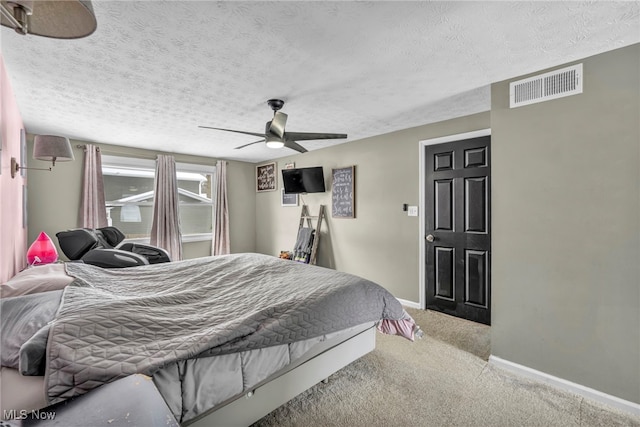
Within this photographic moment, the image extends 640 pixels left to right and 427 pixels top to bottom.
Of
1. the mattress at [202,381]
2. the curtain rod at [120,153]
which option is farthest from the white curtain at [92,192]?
the mattress at [202,381]

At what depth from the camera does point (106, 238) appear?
141 inches

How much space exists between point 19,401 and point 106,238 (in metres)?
3.13

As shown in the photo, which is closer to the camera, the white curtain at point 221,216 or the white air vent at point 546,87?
the white air vent at point 546,87

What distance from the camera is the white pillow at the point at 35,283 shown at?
167 cm

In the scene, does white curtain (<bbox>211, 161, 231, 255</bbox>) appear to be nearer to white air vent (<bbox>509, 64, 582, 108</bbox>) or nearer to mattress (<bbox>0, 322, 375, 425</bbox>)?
mattress (<bbox>0, 322, 375, 425</bbox>)

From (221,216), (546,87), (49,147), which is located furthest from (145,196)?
(546,87)

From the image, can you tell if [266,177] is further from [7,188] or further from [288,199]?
[7,188]

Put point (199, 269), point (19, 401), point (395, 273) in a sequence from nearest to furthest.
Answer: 1. point (19, 401)
2. point (199, 269)
3. point (395, 273)

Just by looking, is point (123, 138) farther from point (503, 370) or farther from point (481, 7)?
point (503, 370)

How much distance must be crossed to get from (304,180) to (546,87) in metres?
3.27

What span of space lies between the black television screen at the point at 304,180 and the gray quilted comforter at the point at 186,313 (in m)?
2.13

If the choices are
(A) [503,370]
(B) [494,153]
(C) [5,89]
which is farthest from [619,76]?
(C) [5,89]

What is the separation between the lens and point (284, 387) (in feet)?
5.46

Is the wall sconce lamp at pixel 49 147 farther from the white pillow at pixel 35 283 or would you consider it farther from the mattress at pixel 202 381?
the mattress at pixel 202 381
